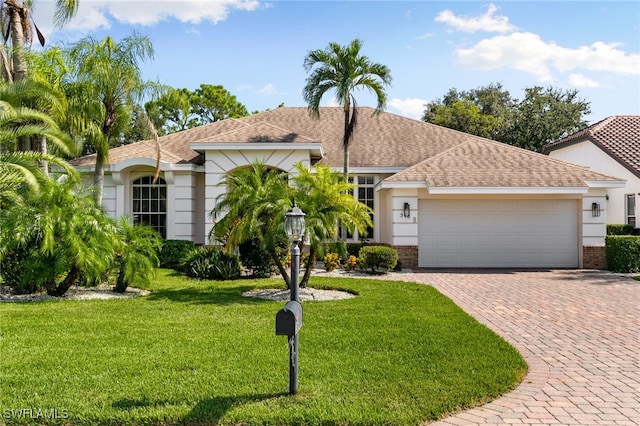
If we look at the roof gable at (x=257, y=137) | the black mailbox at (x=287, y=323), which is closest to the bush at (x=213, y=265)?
the roof gable at (x=257, y=137)

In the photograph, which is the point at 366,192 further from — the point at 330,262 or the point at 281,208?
the point at 281,208

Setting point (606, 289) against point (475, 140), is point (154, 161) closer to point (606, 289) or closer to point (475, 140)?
point (475, 140)

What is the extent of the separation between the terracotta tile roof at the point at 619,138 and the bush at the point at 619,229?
2.38 meters

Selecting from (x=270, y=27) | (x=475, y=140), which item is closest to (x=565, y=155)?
(x=475, y=140)

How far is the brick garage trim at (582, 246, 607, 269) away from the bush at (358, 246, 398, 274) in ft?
22.0

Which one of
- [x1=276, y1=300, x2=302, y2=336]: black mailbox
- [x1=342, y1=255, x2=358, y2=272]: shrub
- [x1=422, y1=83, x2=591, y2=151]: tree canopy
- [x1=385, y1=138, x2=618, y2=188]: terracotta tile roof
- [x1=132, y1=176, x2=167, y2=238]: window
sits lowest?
[x1=342, y1=255, x2=358, y2=272]: shrub

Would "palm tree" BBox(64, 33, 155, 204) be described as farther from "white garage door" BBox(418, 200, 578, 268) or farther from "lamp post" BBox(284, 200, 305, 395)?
"lamp post" BBox(284, 200, 305, 395)

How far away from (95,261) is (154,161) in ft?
26.7

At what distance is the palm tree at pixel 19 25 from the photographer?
14.8 metres

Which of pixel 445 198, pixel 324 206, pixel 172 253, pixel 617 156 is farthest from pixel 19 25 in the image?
pixel 617 156

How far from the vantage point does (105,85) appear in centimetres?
1633

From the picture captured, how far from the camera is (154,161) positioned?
18219 mm

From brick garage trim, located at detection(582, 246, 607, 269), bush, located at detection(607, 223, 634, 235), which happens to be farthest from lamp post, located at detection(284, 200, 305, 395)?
bush, located at detection(607, 223, 634, 235)

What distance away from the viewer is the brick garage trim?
17.3 metres
